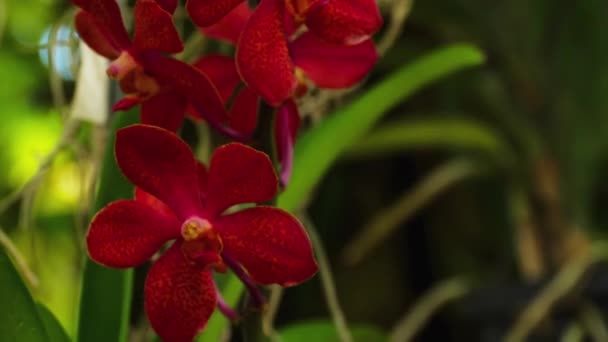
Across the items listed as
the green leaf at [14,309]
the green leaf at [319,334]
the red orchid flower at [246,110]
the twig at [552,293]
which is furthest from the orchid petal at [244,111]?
the twig at [552,293]

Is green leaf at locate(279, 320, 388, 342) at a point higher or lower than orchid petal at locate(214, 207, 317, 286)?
lower

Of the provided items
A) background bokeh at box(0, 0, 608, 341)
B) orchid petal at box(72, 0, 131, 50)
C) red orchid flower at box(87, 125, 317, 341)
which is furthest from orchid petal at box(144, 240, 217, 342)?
background bokeh at box(0, 0, 608, 341)

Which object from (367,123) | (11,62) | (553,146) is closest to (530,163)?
(553,146)

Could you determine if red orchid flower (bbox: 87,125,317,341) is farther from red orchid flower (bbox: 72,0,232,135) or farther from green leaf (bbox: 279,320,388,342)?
green leaf (bbox: 279,320,388,342)

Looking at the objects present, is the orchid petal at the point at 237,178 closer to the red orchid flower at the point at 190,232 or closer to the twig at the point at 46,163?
the red orchid flower at the point at 190,232

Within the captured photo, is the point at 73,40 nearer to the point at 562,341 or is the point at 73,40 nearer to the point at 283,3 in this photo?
the point at 283,3

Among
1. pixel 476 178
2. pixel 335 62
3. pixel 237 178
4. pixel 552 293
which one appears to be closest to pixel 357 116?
pixel 335 62
